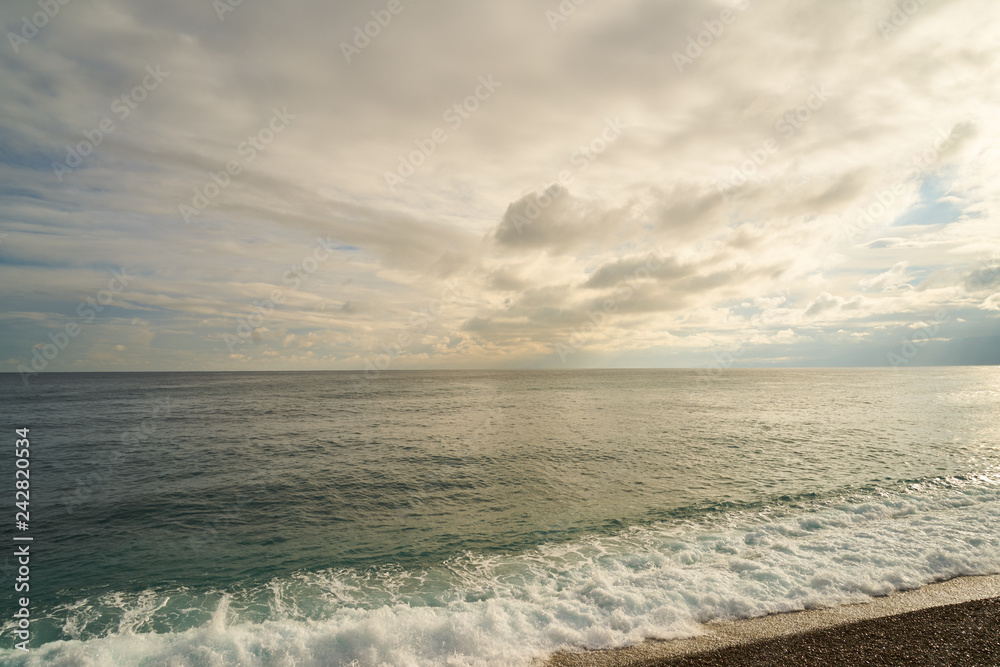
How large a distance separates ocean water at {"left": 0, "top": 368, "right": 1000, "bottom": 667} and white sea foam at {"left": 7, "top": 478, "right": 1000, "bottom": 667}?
75 mm

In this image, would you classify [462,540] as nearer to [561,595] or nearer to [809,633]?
[561,595]

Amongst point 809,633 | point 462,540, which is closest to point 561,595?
A: point 462,540

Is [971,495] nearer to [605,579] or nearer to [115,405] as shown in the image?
[605,579]

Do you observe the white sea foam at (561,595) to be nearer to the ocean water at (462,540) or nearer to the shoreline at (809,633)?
the ocean water at (462,540)

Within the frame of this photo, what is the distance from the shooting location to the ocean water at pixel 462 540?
10984 millimetres

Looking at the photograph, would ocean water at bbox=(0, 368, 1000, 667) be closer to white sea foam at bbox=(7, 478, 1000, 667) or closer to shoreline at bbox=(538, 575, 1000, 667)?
white sea foam at bbox=(7, 478, 1000, 667)

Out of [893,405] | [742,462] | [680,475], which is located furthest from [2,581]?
[893,405]

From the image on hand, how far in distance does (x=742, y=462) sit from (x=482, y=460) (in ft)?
63.4

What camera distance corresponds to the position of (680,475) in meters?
26.6

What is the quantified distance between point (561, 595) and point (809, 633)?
635 cm

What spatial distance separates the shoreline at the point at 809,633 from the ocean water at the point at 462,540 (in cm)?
44

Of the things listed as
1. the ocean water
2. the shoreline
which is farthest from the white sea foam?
the shoreline

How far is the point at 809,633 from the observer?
10039mm

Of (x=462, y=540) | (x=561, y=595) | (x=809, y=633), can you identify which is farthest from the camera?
(x=462, y=540)
